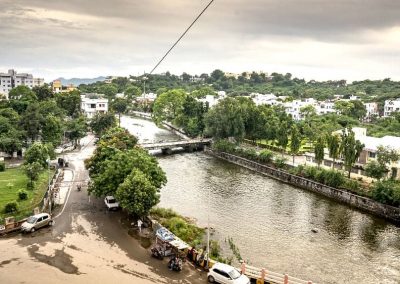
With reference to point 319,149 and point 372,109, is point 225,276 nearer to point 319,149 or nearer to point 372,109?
point 319,149

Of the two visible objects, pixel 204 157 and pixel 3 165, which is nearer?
pixel 3 165

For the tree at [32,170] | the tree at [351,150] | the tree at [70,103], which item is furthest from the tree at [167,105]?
the tree at [32,170]

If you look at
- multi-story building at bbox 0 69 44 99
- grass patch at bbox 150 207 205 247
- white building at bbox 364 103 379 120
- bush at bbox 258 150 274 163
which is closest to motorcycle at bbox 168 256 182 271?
grass patch at bbox 150 207 205 247

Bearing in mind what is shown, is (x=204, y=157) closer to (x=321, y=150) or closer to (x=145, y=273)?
(x=321, y=150)

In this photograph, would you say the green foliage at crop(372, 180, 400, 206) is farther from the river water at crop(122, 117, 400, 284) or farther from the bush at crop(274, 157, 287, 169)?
the bush at crop(274, 157, 287, 169)

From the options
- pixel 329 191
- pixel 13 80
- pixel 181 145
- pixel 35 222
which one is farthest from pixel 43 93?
pixel 329 191

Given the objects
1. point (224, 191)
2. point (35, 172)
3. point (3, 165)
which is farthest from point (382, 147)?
point (3, 165)
